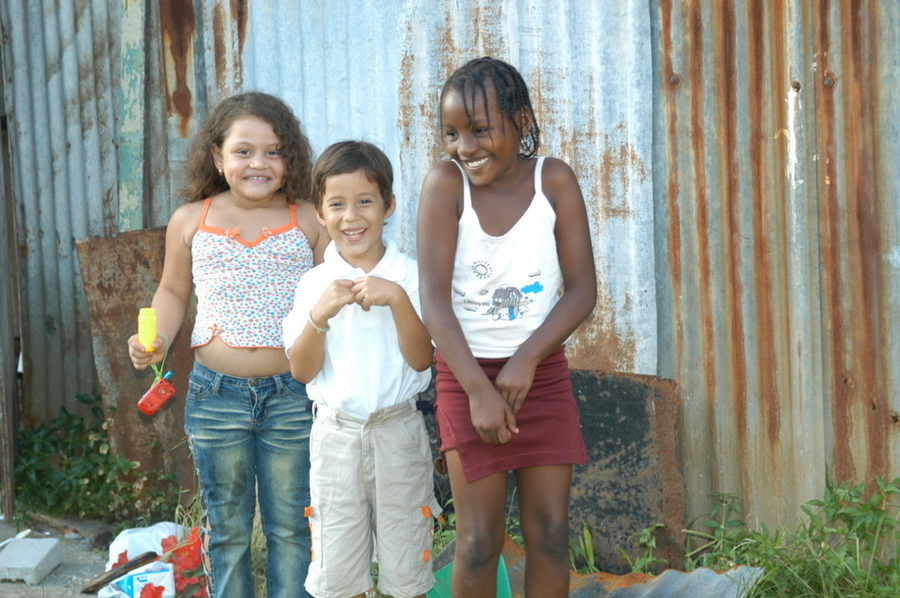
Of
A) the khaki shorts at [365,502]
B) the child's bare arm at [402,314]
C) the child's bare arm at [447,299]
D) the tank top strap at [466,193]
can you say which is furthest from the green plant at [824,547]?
the tank top strap at [466,193]

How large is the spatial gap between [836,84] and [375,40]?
1939 mm

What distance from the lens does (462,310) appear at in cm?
290

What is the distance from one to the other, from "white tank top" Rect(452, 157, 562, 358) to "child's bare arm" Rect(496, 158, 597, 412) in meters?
0.04

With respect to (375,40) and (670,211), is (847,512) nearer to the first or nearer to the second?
(670,211)

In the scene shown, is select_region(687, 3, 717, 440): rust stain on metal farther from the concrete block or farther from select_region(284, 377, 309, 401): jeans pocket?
the concrete block

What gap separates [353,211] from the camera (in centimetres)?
305

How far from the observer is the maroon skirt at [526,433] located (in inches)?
112

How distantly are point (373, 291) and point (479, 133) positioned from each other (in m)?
0.54

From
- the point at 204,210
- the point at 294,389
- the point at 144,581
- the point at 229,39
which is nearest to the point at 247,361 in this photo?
the point at 294,389

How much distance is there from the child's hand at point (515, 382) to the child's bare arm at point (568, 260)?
3 cm

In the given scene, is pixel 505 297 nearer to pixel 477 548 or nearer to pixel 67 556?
pixel 477 548

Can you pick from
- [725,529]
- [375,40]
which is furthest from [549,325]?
[375,40]

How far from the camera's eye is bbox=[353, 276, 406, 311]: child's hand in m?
2.88

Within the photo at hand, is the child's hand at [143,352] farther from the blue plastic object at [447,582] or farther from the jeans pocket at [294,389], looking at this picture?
the blue plastic object at [447,582]
